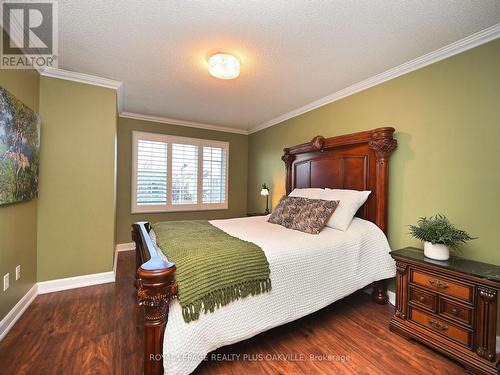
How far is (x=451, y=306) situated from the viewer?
1641 millimetres

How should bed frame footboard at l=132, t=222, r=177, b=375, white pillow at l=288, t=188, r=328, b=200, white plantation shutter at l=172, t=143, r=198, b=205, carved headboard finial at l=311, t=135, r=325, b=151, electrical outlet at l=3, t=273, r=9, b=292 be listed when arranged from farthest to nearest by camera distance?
white plantation shutter at l=172, t=143, r=198, b=205
carved headboard finial at l=311, t=135, r=325, b=151
white pillow at l=288, t=188, r=328, b=200
electrical outlet at l=3, t=273, r=9, b=292
bed frame footboard at l=132, t=222, r=177, b=375

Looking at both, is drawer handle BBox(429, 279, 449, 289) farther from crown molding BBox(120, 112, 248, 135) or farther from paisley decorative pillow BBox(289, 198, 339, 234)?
crown molding BBox(120, 112, 248, 135)

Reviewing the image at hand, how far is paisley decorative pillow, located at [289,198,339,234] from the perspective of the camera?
7.41 feet

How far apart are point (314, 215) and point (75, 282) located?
290 centimetres

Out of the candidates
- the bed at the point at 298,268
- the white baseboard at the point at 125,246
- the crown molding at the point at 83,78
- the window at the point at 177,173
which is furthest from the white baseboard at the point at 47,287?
the crown molding at the point at 83,78

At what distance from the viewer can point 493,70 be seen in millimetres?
1802

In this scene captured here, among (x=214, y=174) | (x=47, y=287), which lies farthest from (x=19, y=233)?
(x=214, y=174)

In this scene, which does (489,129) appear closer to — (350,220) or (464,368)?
(350,220)

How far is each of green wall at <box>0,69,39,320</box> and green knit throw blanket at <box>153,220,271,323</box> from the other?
1284 mm

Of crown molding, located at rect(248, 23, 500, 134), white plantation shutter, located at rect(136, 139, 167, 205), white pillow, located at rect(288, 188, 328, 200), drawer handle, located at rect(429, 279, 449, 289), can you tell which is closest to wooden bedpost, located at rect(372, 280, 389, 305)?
drawer handle, located at rect(429, 279, 449, 289)

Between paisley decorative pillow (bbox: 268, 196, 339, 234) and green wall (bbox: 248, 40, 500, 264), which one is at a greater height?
green wall (bbox: 248, 40, 500, 264)

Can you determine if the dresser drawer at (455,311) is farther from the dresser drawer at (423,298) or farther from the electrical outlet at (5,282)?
the electrical outlet at (5,282)

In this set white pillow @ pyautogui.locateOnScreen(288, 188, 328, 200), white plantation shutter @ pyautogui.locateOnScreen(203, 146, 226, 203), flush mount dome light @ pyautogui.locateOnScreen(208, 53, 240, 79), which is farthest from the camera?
white plantation shutter @ pyautogui.locateOnScreen(203, 146, 226, 203)

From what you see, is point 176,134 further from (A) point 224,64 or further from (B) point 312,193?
(B) point 312,193
